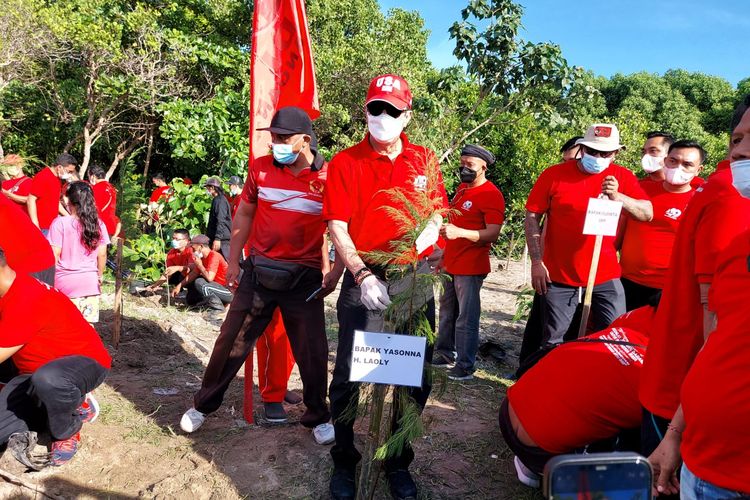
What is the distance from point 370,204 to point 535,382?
109 cm

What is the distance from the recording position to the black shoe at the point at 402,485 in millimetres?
2686

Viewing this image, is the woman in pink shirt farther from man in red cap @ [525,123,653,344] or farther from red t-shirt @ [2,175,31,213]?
man in red cap @ [525,123,653,344]

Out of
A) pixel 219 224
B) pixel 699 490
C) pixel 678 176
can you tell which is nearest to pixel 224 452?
pixel 699 490

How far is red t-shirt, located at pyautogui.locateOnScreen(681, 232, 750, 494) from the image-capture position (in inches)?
50.2

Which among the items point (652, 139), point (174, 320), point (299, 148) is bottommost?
point (174, 320)

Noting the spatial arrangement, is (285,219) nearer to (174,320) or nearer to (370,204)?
(370,204)

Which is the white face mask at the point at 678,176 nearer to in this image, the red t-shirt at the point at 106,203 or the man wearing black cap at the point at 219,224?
the man wearing black cap at the point at 219,224

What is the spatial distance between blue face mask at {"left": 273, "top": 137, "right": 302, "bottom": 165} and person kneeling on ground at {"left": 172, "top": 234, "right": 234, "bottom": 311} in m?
3.69

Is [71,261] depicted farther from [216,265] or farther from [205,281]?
[216,265]

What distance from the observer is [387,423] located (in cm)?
251

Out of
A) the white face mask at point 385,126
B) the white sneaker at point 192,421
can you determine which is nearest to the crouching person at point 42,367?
the white sneaker at point 192,421

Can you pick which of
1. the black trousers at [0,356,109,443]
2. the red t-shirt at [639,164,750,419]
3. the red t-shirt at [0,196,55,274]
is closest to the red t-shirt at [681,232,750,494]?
the red t-shirt at [639,164,750,419]

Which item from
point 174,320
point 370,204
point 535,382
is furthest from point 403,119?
point 174,320

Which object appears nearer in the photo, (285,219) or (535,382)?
(535,382)
